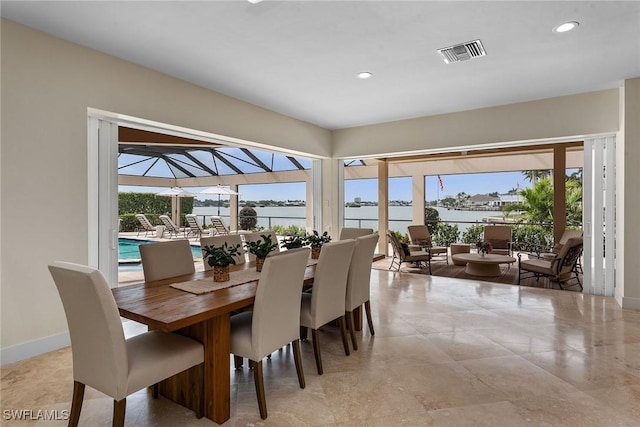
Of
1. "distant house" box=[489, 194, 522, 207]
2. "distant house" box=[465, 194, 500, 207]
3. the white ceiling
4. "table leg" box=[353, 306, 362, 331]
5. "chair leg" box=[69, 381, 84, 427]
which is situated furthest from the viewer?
"distant house" box=[465, 194, 500, 207]

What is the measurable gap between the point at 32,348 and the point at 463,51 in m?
4.72

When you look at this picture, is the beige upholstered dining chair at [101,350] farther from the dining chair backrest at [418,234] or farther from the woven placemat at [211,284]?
the dining chair backrest at [418,234]

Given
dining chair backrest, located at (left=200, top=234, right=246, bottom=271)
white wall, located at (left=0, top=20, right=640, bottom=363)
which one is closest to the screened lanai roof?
white wall, located at (left=0, top=20, right=640, bottom=363)

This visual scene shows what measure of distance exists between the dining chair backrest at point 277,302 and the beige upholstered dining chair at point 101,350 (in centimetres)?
47

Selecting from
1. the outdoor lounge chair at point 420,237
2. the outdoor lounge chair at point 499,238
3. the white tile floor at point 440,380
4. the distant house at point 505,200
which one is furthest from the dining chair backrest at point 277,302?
the distant house at point 505,200

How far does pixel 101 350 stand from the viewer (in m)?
1.72

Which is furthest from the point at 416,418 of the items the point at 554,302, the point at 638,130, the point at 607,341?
the point at 638,130

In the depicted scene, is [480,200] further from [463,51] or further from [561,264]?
[463,51]

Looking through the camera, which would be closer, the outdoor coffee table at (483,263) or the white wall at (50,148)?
the white wall at (50,148)

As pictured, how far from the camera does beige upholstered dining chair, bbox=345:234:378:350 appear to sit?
322cm

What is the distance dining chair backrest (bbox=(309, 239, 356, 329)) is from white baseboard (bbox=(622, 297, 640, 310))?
12.1ft

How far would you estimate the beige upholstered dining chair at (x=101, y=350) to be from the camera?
1.66m

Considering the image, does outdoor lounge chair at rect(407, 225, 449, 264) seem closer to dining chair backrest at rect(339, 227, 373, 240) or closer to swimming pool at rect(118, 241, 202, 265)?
dining chair backrest at rect(339, 227, 373, 240)

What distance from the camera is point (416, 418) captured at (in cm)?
211
